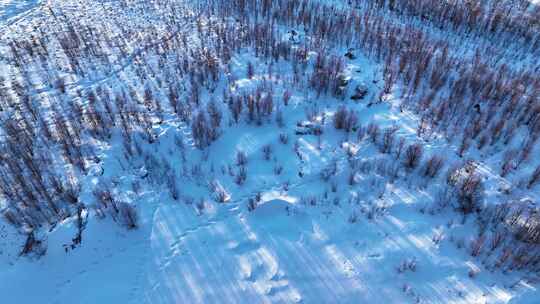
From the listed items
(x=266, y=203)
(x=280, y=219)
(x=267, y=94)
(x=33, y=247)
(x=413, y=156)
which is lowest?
(x=33, y=247)

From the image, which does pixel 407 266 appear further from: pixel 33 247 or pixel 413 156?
pixel 33 247

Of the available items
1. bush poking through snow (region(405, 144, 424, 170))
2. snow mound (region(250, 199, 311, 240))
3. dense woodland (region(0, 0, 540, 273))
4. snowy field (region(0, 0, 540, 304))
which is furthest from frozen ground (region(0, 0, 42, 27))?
bush poking through snow (region(405, 144, 424, 170))

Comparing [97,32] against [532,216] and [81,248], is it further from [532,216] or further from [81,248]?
[532,216]

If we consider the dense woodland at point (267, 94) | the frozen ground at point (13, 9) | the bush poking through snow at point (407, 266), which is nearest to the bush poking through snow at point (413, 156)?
the dense woodland at point (267, 94)

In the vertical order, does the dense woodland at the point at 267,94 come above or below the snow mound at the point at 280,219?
above

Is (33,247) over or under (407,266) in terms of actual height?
under

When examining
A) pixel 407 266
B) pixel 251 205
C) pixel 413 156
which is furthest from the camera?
pixel 413 156

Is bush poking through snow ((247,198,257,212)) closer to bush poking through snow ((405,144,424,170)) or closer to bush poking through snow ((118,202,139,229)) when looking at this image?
bush poking through snow ((118,202,139,229))

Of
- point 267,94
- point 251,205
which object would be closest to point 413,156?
point 251,205

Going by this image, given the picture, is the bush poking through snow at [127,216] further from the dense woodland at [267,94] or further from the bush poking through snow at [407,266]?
the bush poking through snow at [407,266]
